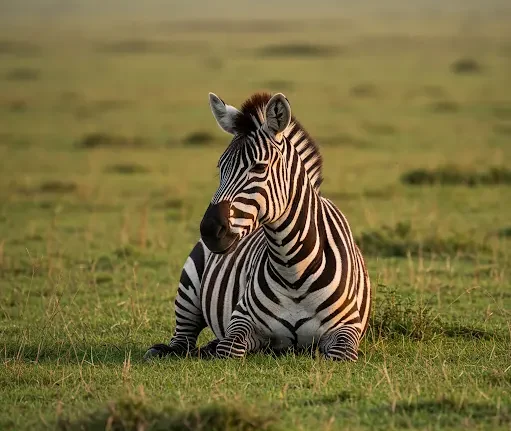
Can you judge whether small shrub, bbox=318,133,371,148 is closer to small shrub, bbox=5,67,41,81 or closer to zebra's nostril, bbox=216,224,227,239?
zebra's nostril, bbox=216,224,227,239

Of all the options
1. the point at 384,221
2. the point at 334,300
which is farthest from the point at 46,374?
the point at 384,221

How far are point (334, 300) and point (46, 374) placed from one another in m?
1.97

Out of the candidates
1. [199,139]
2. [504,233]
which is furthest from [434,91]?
[504,233]

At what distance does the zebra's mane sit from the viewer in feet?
21.4

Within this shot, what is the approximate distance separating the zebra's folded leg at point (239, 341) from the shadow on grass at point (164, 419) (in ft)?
5.27

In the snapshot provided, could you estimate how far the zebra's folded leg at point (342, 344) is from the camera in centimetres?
661

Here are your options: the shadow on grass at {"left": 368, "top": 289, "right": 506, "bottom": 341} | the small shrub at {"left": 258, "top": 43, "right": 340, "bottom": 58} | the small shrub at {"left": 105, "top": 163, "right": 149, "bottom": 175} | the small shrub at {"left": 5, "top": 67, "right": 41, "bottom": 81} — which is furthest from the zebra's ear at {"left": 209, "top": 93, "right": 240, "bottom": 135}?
the small shrub at {"left": 258, "top": 43, "right": 340, "bottom": 58}

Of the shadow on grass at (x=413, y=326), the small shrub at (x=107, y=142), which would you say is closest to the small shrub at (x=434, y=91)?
the small shrub at (x=107, y=142)

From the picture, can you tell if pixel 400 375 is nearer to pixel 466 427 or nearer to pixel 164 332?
pixel 466 427

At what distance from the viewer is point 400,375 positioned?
20.6 feet

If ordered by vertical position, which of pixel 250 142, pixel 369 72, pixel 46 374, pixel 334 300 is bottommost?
pixel 46 374

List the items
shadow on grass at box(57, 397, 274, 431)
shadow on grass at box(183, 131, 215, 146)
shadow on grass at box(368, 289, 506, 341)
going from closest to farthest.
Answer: shadow on grass at box(57, 397, 274, 431) → shadow on grass at box(368, 289, 506, 341) → shadow on grass at box(183, 131, 215, 146)

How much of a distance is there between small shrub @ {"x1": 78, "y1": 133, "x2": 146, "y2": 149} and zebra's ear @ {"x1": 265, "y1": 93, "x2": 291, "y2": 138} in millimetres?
17428

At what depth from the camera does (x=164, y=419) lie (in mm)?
5039
